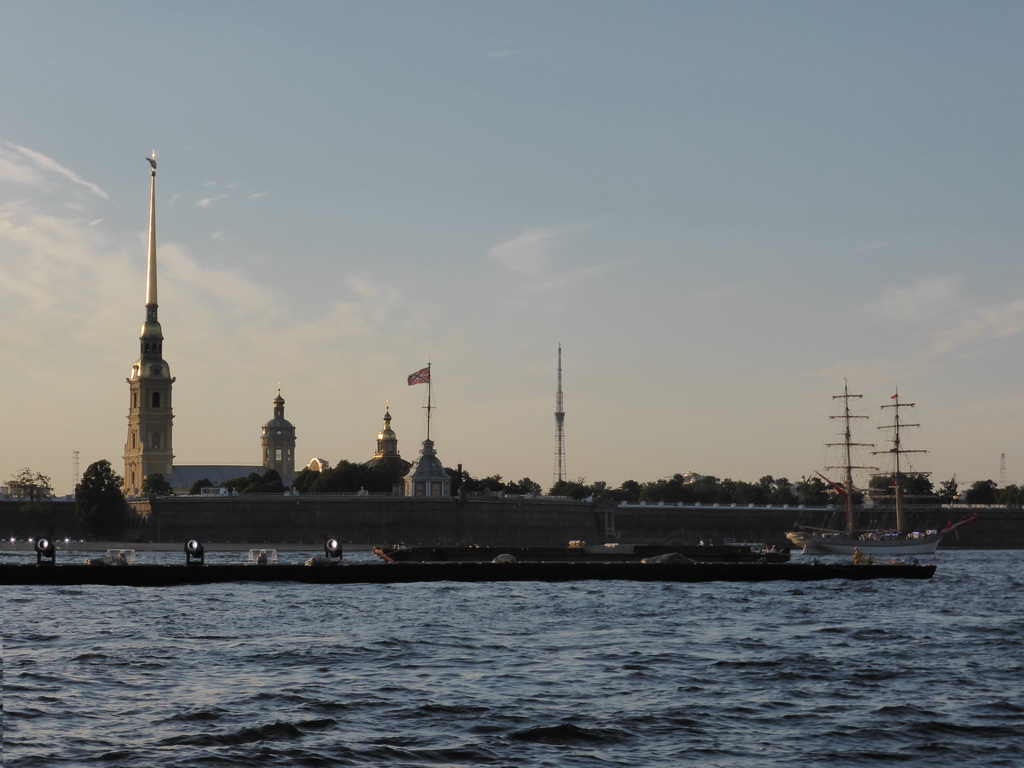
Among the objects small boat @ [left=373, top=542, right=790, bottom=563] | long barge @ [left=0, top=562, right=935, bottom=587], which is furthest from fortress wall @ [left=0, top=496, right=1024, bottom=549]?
long barge @ [left=0, top=562, right=935, bottom=587]

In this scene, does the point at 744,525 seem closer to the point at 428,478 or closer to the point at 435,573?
the point at 428,478

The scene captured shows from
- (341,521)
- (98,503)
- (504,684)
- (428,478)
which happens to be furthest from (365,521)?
(504,684)

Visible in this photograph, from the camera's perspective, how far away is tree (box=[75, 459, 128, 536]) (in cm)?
17200

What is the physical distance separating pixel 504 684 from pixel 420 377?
121 m

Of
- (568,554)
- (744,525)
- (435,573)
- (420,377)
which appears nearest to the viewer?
(435,573)

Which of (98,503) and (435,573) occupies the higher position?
(98,503)

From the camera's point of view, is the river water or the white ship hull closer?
Result: the river water

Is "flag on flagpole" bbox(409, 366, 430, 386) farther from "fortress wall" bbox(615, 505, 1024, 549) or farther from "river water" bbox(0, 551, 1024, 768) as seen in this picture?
"river water" bbox(0, 551, 1024, 768)

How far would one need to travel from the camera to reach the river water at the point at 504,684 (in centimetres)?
2398

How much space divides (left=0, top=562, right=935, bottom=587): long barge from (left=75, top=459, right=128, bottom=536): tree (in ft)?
349

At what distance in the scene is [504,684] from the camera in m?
31.8

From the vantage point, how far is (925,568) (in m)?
81.5

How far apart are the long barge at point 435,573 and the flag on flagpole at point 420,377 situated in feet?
248

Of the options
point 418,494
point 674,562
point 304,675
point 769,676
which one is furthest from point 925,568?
point 418,494
